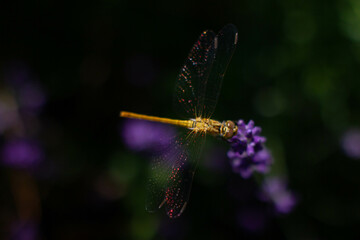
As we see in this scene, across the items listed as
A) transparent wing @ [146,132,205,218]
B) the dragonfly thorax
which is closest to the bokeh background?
the dragonfly thorax

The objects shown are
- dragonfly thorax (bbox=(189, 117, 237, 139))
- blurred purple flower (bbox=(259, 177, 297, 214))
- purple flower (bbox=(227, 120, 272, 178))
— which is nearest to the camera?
purple flower (bbox=(227, 120, 272, 178))

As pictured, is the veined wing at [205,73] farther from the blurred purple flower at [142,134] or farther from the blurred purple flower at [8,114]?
the blurred purple flower at [8,114]

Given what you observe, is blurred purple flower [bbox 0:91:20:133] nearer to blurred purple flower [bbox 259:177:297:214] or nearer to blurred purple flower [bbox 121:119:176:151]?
blurred purple flower [bbox 121:119:176:151]

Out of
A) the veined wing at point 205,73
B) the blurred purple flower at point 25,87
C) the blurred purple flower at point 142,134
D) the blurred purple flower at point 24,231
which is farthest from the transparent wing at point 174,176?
the blurred purple flower at point 25,87

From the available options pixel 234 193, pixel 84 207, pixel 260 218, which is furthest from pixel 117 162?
pixel 260 218

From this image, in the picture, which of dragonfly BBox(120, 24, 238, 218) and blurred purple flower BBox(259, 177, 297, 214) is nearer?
dragonfly BBox(120, 24, 238, 218)
